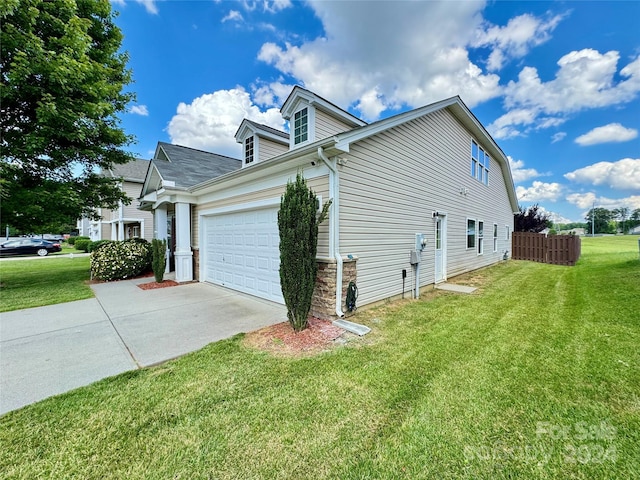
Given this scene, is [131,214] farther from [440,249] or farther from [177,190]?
[440,249]

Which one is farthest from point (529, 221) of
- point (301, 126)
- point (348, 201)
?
point (348, 201)

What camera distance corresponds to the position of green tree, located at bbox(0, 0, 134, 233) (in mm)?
7119

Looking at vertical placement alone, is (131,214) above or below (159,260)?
above

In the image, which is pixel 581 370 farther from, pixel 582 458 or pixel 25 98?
pixel 25 98

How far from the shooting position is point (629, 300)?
5523 mm

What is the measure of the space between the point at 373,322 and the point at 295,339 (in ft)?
5.32

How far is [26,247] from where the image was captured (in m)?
20.0

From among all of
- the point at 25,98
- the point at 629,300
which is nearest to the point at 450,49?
the point at 629,300

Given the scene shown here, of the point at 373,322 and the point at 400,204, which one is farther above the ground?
the point at 400,204

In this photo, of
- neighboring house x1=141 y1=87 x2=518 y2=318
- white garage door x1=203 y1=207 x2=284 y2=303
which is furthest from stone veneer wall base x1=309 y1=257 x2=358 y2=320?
white garage door x1=203 y1=207 x2=284 y2=303

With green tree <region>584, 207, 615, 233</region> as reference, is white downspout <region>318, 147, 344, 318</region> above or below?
below

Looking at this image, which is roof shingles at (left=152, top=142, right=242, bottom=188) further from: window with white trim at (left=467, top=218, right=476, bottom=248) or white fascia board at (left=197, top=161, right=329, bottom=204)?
window with white trim at (left=467, top=218, right=476, bottom=248)

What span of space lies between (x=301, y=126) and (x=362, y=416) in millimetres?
6602

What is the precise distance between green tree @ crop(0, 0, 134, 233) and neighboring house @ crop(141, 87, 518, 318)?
8.18 ft
